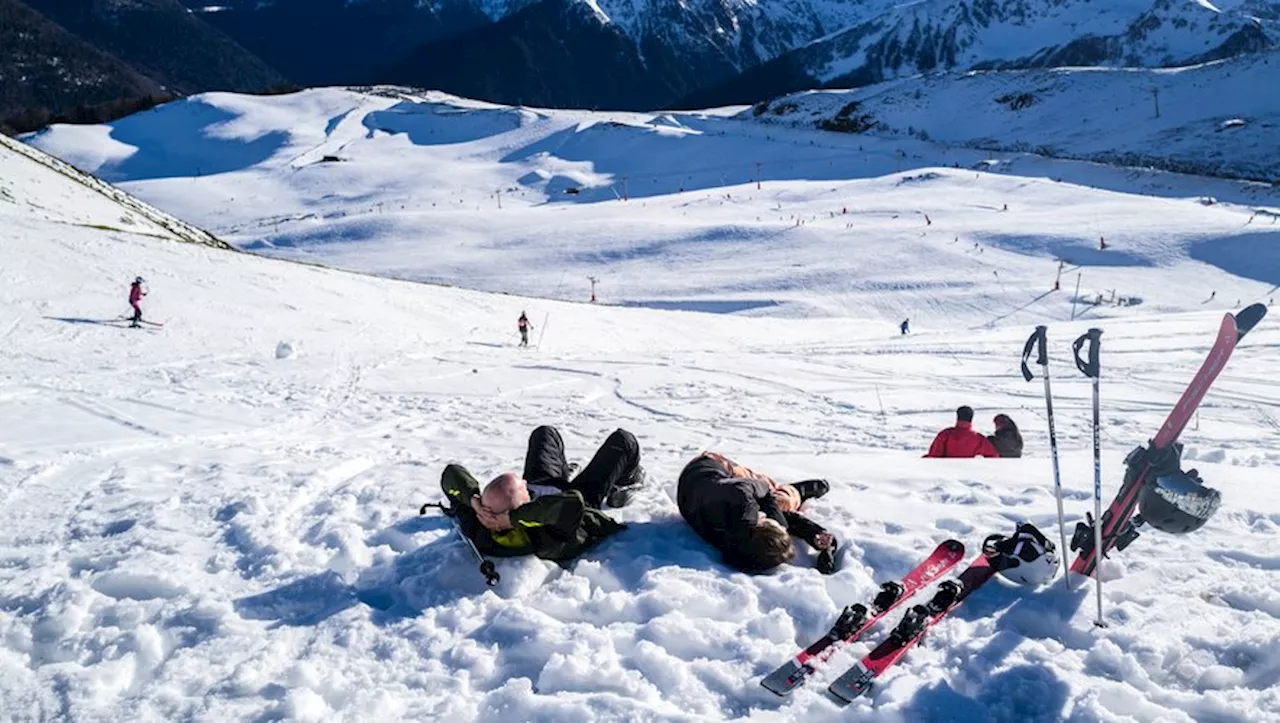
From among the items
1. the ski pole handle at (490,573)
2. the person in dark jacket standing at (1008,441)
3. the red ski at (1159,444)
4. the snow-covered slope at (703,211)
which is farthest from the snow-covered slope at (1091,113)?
the ski pole handle at (490,573)

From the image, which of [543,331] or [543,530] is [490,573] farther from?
[543,331]

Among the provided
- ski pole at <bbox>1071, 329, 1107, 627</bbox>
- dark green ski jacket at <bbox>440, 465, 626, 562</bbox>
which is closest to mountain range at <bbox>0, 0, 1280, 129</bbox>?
dark green ski jacket at <bbox>440, 465, 626, 562</bbox>

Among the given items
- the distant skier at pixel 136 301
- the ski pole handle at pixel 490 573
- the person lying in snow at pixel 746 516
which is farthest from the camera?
the distant skier at pixel 136 301

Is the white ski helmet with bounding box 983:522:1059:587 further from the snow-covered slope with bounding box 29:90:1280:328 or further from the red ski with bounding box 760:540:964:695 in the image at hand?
the snow-covered slope with bounding box 29:90:1280:328

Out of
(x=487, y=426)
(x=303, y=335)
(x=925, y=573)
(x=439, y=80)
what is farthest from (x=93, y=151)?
(x=439, y=80)

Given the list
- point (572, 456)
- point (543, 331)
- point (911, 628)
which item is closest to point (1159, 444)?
point (911, 628)

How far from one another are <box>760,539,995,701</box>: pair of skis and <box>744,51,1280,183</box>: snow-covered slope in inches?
2288

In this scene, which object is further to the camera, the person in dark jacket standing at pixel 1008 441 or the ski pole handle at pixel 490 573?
the person in dark jacket standing at pixel 1008 441

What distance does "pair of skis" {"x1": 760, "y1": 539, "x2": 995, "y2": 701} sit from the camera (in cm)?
369

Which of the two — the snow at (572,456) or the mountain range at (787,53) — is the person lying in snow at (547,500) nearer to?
the snow at (572,456)

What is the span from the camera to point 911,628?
392 centimetres

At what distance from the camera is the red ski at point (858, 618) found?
12.2 ft

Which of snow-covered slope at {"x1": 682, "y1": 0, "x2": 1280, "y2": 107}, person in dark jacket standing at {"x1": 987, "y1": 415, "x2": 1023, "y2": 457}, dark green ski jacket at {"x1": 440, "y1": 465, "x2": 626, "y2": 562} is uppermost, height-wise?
snow-covered slope at {"x1": 682, "y1": 0, "x2": 1280, "y2": 107}

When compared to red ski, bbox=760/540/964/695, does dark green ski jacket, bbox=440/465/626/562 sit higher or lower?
higher
